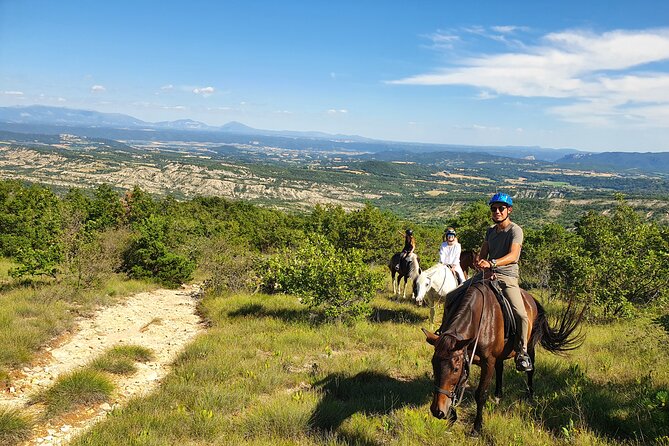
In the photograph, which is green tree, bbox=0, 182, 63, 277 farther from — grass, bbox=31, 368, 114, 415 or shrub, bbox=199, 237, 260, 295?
grass, bbox=31, 368, 114, 415

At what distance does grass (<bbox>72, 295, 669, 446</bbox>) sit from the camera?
531 cm

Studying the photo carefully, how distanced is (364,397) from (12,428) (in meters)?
5.34

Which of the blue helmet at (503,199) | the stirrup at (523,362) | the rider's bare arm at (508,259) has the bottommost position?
the stirrup at (523,362)

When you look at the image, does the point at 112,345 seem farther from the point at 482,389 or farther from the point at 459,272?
the point at 459,272

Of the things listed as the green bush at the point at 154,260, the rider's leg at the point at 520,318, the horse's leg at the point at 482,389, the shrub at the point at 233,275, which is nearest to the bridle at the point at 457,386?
the horse's leg at the point at 482,389

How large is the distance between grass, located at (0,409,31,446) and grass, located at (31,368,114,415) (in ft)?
1.95

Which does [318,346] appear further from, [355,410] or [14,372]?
[14,372]

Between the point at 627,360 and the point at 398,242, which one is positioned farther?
the point at 398,242

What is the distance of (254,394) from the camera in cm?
690

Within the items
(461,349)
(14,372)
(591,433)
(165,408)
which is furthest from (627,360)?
(14,372)

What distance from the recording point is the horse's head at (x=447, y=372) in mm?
4457

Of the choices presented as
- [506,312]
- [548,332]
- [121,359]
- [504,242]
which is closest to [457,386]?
[506,312]

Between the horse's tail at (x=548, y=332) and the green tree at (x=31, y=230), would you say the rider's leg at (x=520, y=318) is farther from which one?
the green tree at (x=31, y=230)

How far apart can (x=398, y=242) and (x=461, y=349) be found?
34.2 meters
